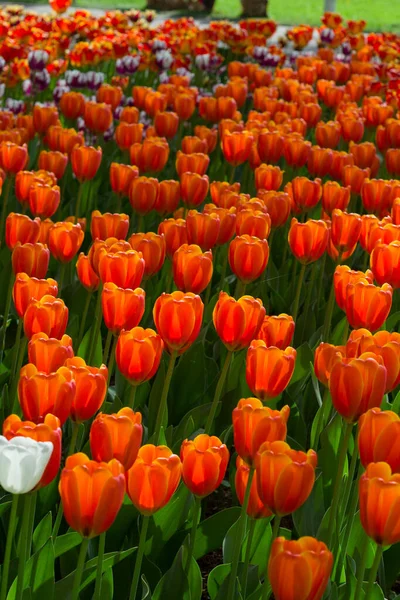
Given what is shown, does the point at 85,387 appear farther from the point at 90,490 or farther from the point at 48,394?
the point at 90,490

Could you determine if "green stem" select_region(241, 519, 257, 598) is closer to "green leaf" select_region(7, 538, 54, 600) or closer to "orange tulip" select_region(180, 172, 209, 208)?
"green leaf" select_region(7, 538, 54, 600)

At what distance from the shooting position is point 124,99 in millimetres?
6477

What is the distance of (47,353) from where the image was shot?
1845 millimetres

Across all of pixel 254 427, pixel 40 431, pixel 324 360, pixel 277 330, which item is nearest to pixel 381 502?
pixel 254 427

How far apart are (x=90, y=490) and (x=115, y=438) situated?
154mm

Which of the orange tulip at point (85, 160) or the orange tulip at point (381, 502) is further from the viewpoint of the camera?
the orange tulip at point (85, 160)

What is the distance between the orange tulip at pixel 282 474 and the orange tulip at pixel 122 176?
2176 millimetres

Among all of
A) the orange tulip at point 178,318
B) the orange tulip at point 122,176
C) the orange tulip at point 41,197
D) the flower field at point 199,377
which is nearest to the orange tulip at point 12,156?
the flower field at point 199,377

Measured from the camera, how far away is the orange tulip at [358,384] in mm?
1681

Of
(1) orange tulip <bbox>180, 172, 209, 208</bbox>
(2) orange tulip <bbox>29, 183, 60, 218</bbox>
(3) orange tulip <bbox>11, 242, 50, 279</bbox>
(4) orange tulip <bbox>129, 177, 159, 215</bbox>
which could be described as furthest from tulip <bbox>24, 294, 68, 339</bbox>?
(1) orange tulip <bbox>180, 172, 209, 208</bbox>

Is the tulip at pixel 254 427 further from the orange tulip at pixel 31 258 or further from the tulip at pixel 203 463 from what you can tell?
the orange tulip at pixel 31 258

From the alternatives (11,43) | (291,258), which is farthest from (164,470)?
(11,43)

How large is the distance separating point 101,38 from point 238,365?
535cm

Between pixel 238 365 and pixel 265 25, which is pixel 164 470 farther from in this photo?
pixel 265 25
